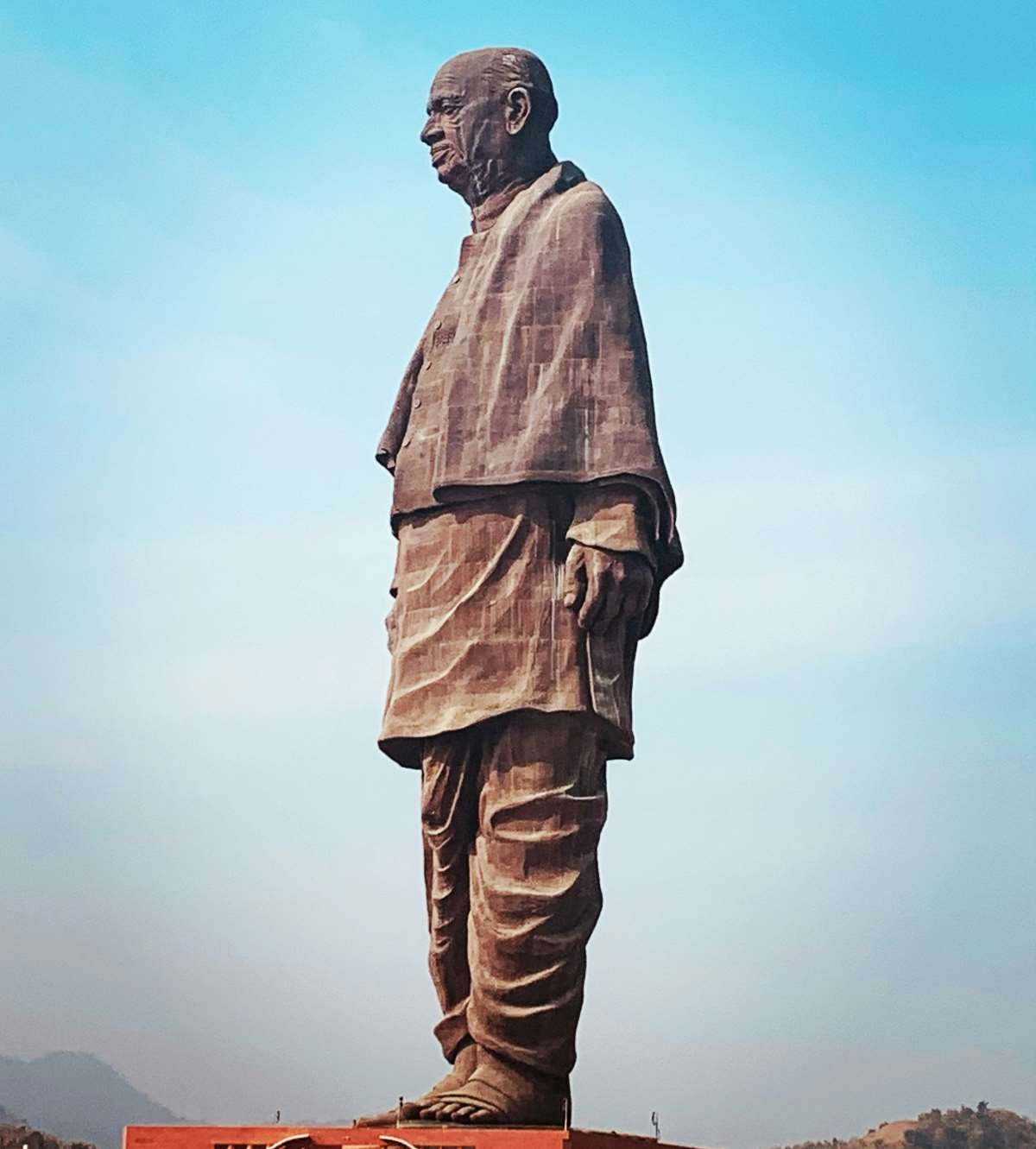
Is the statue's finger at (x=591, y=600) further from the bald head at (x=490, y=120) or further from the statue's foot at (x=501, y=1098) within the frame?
the bald head at (x=490, y=120)

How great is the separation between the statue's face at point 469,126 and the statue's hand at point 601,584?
7.52 feet

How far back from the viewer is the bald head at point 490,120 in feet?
36.9

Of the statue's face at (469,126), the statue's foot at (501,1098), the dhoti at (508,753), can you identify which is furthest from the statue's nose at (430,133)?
the statue's foot at (501,1098)

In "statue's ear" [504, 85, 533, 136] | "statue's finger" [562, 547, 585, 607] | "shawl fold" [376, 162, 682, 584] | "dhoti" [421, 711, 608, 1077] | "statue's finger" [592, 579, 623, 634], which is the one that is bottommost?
"dhoti" [421, 711, 608, 1077]

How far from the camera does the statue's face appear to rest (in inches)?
443

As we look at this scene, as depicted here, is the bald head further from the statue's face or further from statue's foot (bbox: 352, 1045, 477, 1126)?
statue's foot (bbox: 352, 1045, 477, 1126)

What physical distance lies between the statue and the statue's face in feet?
0.06

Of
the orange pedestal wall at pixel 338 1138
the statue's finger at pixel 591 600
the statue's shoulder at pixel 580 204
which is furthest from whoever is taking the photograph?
the statue's shoulder at pixel 580 204

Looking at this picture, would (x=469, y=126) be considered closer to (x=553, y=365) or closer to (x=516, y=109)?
(x=516, y=109)

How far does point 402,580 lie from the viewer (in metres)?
10.9

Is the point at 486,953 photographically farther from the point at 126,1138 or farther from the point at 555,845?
the point at 126,1138

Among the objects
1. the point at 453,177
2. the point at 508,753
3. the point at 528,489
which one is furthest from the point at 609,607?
the point at 453,177

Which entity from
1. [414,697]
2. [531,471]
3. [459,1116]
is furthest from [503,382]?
[459,1116]

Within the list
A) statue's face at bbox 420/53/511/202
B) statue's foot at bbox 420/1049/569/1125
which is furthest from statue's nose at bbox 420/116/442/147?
statue's foot at bbox 420/1049/569/1125
